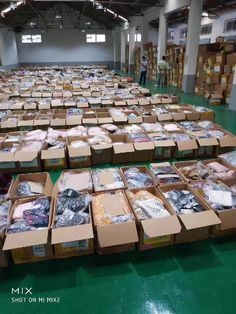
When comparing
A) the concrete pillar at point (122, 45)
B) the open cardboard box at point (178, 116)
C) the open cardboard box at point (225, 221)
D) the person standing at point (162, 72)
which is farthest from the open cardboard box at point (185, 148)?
the concrete pillar at point (122, 45)

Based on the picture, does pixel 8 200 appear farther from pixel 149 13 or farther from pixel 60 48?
pixel 60 48

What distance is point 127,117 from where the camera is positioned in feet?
15.9

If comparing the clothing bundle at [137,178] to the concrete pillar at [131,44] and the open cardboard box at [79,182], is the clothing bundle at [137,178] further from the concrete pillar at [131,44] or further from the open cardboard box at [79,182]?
the concrete pillar at [131,44]

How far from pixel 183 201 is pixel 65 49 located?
22466 mm

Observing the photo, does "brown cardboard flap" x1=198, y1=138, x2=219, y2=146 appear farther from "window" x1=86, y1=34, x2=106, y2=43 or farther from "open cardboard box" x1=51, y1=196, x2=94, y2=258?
"window" x1=86, y1=34, x2=106, y2=43

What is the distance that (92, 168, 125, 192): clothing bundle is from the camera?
2.62 meters

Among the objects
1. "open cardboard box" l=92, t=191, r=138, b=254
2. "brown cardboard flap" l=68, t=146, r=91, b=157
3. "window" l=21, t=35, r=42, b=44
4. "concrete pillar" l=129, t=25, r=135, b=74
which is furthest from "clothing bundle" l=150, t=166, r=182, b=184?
"window" l=21, t=35, r=42, b=44

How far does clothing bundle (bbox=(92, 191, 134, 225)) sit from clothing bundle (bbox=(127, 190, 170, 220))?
0.25 feet

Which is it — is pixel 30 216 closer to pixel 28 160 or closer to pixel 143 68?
pixel 28 160

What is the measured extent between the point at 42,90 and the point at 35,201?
232 inches

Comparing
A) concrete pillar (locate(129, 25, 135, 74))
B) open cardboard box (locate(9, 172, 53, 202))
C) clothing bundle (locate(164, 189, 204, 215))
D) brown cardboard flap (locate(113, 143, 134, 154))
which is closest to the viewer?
clothing bundle (locate(164, 189, 204, 215))

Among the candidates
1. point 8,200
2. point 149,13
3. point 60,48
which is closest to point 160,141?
point 8,200

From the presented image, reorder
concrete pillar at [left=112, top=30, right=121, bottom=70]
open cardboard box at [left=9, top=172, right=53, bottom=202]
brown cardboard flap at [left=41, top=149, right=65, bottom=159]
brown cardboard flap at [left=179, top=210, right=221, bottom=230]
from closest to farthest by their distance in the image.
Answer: brown cardboard flap at [left=179, top=210, right=221, bottom=230]
open cardboard box at [left=9, top=172, right=53, bottom=202]
brown cardboard flap at [left=41, top=149, right=65, bottom=159]
concrete pillar at [left=112, top=30, right=121, bottom=70]

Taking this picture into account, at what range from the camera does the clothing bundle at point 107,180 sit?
8.61 feet
